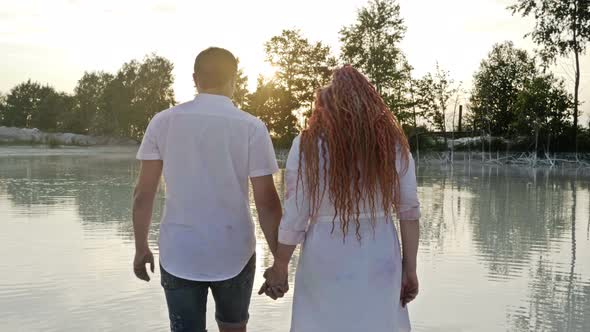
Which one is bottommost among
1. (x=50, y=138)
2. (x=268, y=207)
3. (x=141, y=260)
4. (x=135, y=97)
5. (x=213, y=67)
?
(x=141, y=260)

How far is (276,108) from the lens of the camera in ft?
166

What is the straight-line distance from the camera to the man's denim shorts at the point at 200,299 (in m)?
2.76

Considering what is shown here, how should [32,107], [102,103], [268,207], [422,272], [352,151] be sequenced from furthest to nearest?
[32,107] < [102,103] < [422,272] < [268,207] < [352,151]

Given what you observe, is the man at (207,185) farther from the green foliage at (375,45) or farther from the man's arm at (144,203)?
the green foliage at (375,45)

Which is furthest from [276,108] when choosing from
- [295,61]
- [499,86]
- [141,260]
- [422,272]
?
[141,260]

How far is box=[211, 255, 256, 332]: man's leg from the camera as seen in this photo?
2801 millimetres

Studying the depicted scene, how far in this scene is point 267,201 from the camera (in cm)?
288

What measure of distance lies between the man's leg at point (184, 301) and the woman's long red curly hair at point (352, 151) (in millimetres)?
601

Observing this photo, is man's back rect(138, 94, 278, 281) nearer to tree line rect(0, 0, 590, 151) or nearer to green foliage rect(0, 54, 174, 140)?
tree line rect(0, 0, 590, 151)

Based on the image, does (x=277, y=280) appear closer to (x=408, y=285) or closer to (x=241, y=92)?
(x=408, y=285)

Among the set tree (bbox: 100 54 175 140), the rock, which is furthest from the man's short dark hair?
tree (bbox: 100 54 175 140)

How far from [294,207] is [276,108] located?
48.3 meters

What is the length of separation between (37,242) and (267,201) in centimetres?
562

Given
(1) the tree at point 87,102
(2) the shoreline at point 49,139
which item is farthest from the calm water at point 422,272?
(1) the tree at point 87,102
